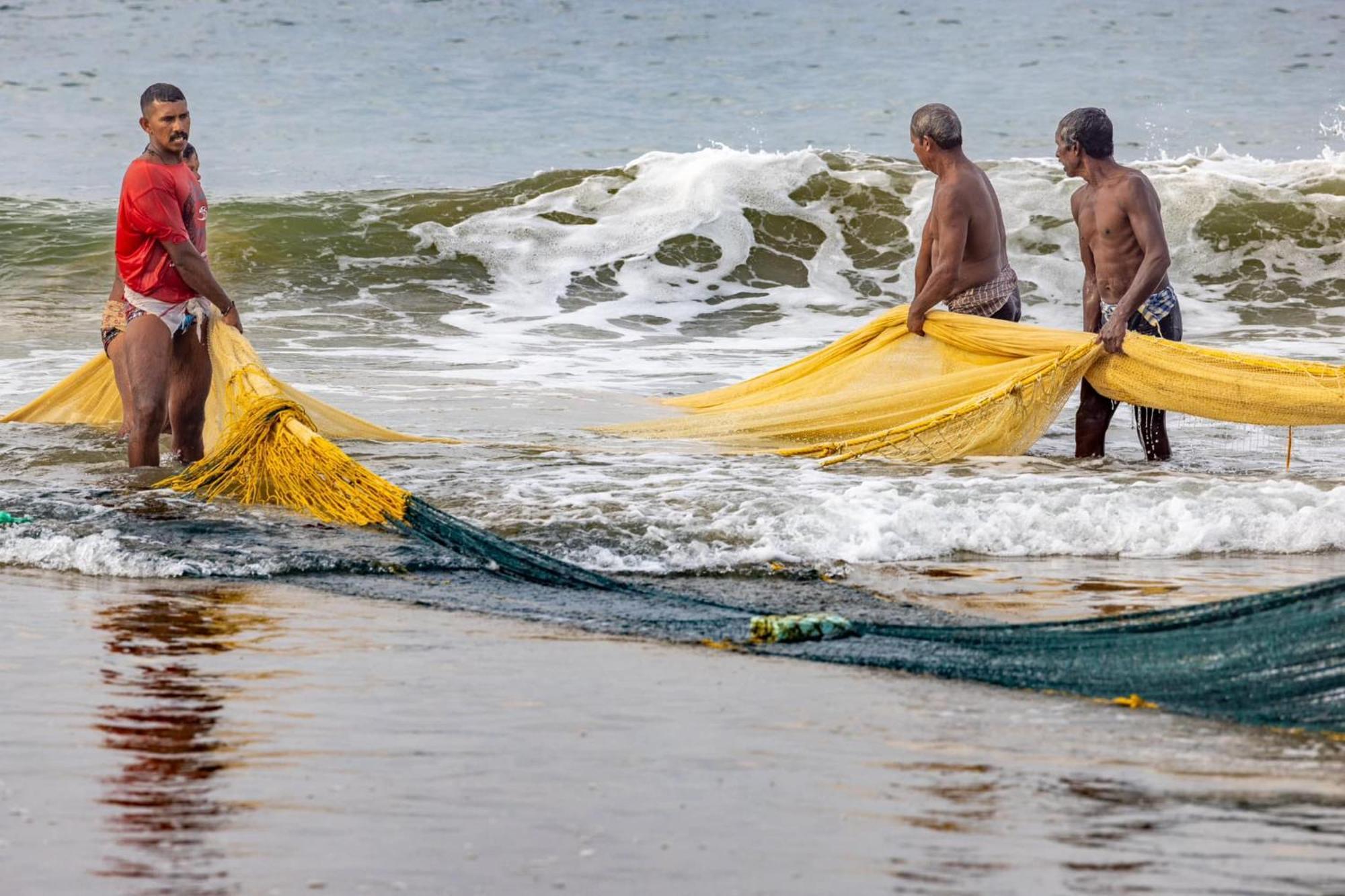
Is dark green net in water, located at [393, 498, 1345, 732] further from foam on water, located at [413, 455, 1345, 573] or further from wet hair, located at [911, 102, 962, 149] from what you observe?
wet hair, located at [911, 102, 962, 149]

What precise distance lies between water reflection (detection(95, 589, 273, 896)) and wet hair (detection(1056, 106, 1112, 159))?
4.19 m

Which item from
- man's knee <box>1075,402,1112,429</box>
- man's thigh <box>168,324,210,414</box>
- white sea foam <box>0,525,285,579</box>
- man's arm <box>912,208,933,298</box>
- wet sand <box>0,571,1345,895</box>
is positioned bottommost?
wet sand <box>0,571,1345,895</box>

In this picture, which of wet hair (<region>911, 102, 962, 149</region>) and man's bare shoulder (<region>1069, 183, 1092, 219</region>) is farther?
wet hair (<region>911, 102, 962, 149</region>)

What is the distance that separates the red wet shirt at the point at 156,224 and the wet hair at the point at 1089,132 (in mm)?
3714

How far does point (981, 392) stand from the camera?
6852mm

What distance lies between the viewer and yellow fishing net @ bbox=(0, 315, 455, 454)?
236 inches

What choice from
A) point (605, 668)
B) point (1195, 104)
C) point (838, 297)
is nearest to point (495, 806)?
point (605, 668)

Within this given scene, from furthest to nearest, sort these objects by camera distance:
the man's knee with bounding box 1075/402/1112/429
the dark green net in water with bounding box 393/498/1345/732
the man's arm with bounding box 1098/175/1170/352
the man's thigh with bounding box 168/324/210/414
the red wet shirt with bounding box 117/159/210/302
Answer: the man's knee with bounding box 1075/402/1112/429 < the man's arm with bounding box 1098/175/1170/352 < the man's thigh with bounding box 168/324/210/414 < the red wet shirt with bounding box 117/159/210/302 < the dark green net in water with bounding box 393/498/1345/732

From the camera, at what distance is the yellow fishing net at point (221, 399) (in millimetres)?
5988

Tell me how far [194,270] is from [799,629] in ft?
10.5

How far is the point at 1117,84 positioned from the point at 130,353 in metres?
32.4

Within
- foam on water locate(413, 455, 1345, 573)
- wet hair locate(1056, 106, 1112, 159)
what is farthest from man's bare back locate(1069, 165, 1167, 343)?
foam on water locate(413, 455, 1345, 573)

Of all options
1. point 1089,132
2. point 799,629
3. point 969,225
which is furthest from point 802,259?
point 799,629

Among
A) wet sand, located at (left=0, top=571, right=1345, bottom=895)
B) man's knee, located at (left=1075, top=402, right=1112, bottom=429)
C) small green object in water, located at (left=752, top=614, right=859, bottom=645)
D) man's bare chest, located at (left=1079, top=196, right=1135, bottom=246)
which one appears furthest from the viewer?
man's knee, located at (left=1075, top=402, right=1112, bottom=429)
